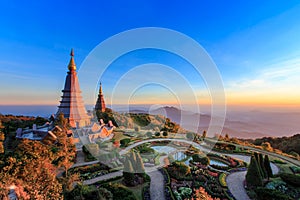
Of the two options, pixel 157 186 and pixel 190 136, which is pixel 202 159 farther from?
pixel 190 136

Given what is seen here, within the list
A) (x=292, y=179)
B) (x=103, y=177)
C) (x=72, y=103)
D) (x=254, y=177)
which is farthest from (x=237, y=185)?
(x=72, y=103)

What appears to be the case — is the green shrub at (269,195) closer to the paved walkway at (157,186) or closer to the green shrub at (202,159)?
the green shrub at (202,159)

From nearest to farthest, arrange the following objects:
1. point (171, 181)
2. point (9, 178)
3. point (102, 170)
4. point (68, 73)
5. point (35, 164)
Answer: point (9, 178), point (35, 164), point (171, 181), point (102, 170), point (68, 73)

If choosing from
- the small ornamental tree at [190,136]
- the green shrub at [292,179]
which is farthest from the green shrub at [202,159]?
the small ornamental tree at [190,136]

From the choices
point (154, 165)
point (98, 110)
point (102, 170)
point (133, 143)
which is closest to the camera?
point (102, 170)

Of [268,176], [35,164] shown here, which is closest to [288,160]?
[268,176]

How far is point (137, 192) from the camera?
8.78 meters

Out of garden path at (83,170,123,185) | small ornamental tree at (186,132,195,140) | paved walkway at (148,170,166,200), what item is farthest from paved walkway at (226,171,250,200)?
small ornamental tree at (186,132,195,140)

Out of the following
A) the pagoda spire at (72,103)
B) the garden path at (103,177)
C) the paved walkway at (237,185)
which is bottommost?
the paved walkway at (237,185)

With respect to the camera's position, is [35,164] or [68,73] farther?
[68,73]

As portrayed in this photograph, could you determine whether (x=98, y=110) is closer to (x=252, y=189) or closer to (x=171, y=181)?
(x=171, y=181)

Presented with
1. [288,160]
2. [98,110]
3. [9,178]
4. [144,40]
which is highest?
[144,40]

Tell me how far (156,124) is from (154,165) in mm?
19899

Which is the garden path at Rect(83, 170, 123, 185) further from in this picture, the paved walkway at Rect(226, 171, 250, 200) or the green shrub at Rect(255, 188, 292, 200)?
the green shrub at Rect(255, 188, 292, 200)
